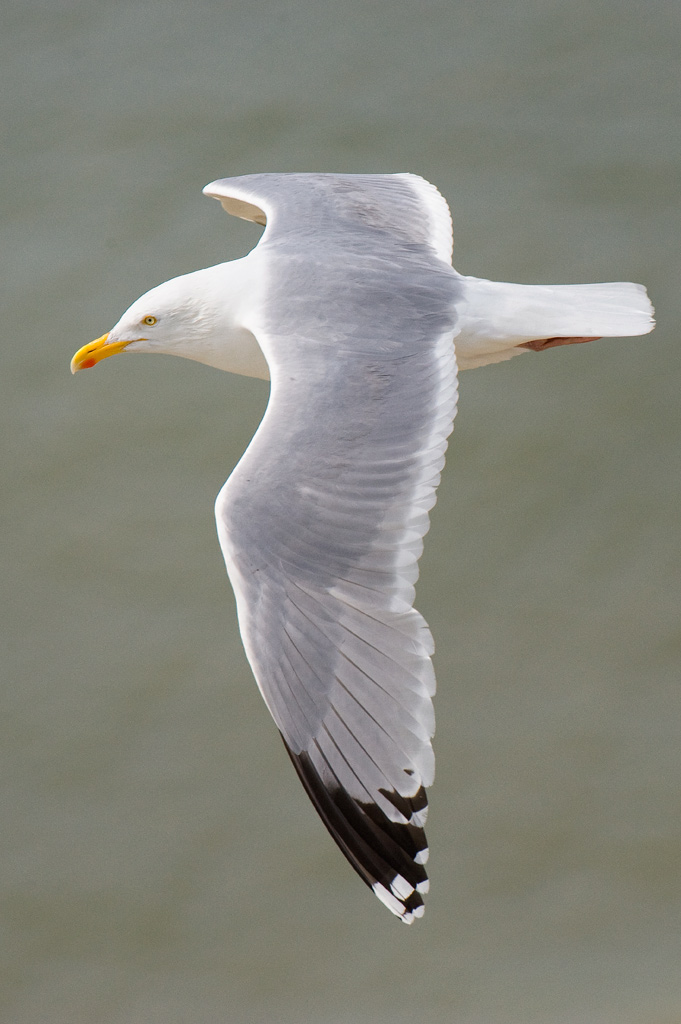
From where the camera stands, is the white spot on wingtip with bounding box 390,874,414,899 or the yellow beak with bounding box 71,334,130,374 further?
the yellow beak with bounding box 71,334,130,374

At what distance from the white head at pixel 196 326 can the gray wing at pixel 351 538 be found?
0.40 feet

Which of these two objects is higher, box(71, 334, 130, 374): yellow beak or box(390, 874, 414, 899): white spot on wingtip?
box(71, 334, 130, 374): yellow beak

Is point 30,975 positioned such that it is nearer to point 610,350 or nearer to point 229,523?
point 229,523

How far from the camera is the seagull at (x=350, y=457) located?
6.33 ft

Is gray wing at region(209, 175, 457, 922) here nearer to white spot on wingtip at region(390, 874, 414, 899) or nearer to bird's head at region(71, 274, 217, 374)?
white spot on wingtip at region(390, 874, 414, 899)

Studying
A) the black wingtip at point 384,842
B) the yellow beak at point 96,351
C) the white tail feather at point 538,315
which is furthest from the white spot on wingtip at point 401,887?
the yellow beak at point 96,351

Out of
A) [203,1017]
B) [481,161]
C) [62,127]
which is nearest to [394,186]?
[481,161]

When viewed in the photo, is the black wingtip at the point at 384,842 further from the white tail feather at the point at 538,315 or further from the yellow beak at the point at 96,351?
the yellow beak at the point at 96,351

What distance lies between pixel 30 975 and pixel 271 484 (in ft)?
4.61

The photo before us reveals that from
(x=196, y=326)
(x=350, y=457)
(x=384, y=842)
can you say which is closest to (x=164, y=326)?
(x=196, y=326)

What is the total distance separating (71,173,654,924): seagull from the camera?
1.93 meters

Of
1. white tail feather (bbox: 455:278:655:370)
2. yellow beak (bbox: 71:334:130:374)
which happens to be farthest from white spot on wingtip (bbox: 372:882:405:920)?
yellow beak (bbox: 71:334:130:374)

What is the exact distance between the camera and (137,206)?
4.10 meters

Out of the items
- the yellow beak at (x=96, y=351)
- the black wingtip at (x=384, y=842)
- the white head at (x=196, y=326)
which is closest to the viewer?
the black wingtip at (x=384, y=842)
